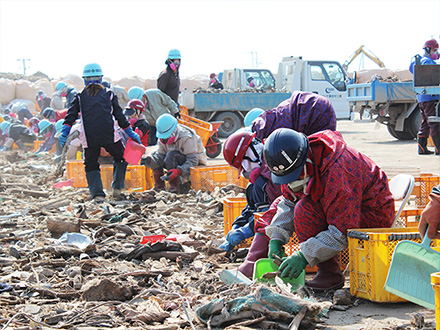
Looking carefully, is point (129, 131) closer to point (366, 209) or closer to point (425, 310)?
point (366, 209)

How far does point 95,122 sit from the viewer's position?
26.8 ft

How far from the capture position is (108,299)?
12.4 feet

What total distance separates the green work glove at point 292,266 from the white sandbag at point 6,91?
35166mm

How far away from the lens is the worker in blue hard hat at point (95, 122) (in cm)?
816

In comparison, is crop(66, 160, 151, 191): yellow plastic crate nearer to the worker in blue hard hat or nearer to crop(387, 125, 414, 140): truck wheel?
the worker in blue hard hat

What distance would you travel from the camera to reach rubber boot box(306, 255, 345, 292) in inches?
149

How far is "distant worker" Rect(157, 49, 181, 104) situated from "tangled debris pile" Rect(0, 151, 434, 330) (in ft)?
14.3

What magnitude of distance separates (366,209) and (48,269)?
8.17 feet

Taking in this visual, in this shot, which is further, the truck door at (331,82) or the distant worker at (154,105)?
the truck door at (331,82)

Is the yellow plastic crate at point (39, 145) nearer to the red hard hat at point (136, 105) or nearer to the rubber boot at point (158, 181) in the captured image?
the red hard hat at point (136, 105)

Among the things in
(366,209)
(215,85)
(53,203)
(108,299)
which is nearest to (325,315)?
(366,209)

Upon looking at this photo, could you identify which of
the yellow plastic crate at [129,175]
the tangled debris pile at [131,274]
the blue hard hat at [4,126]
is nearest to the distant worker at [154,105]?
the yellow plastic crate at [129,175]

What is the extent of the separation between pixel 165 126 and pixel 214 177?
1045mm

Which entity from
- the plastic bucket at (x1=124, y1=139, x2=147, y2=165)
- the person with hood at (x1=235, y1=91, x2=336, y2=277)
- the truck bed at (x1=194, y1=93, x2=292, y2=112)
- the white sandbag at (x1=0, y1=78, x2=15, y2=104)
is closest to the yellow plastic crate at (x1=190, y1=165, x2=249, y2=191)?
the plastic bucket at (x1=124, y1=139, x2=147, y2=165)
